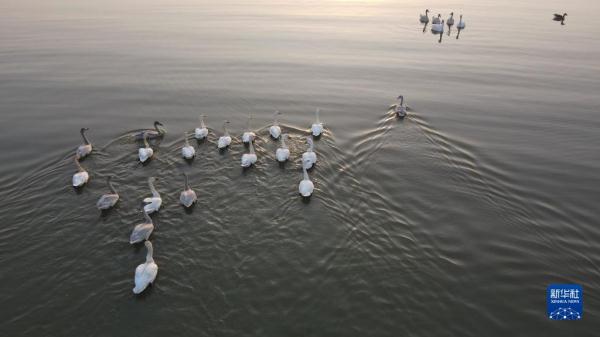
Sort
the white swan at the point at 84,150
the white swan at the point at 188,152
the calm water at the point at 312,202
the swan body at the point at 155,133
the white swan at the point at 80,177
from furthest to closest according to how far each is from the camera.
Result: the swan body at the point at 155,133 → the white swan at the point at 84,150 → the white swan at the point at 188,152 → the white swan at the point at 80,177 → the calm water at the point at 312,202

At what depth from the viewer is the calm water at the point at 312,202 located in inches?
547

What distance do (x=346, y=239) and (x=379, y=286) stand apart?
279 cm

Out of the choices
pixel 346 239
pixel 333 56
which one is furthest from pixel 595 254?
pixel 333 56

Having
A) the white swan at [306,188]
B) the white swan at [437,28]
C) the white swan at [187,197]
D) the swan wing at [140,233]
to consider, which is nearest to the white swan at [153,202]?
the white swan at [187,197]

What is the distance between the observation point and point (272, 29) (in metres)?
64.7

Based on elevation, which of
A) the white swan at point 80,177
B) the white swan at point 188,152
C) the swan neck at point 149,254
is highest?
the white swan at point 188,152

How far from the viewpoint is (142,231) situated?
1672 cm

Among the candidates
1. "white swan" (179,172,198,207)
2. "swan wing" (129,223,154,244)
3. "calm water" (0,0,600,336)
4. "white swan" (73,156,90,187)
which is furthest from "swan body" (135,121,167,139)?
"swan wing" (129,223,154,244)

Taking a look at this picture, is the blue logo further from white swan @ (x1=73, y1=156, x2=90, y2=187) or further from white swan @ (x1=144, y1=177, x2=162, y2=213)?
white swan @ (x1=73, y1=156, x2=90, y2=187)

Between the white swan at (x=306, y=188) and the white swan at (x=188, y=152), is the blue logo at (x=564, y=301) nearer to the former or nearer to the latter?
the white swan at (x=306, y=188)

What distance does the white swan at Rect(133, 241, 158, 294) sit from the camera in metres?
14.2

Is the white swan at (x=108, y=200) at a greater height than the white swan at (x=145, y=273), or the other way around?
the white swan at (x=108, y=200)

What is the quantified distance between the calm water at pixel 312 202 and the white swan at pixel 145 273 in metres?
0.35

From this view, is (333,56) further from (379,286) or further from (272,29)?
(379,286)
